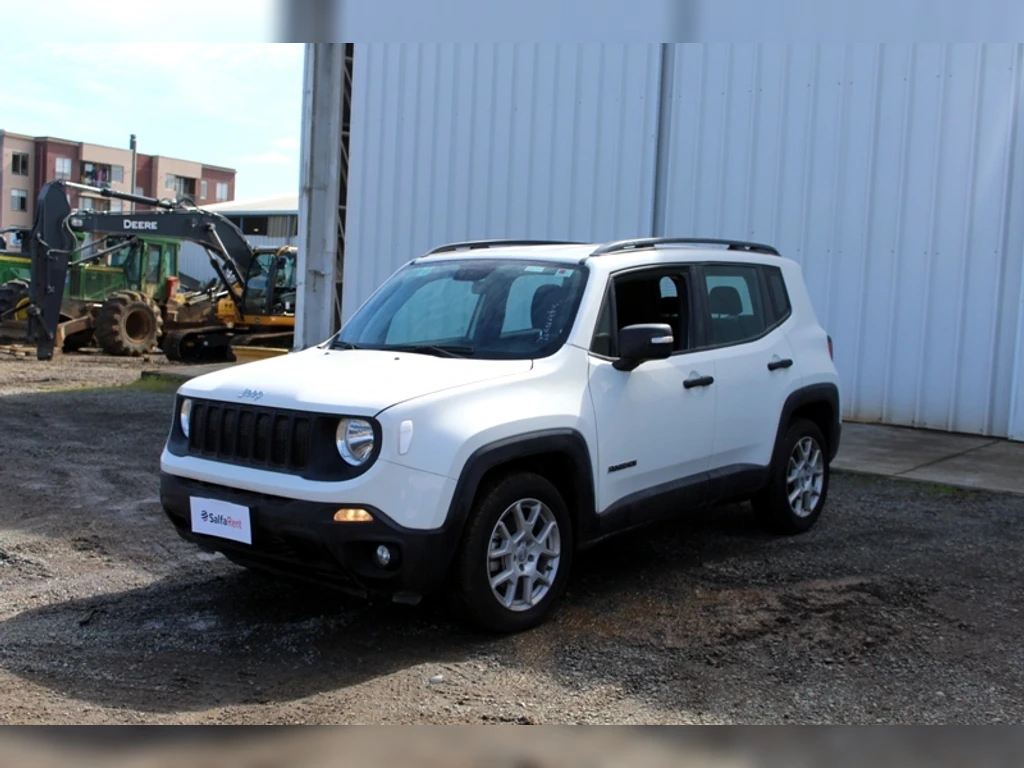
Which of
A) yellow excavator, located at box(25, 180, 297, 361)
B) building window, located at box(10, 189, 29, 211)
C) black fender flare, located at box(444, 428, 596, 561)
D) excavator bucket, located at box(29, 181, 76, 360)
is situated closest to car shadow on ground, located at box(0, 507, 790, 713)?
black fender flare, located at box(444, 428, 596, 561)

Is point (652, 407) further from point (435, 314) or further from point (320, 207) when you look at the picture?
point (320, 207)

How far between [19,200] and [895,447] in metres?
74.7

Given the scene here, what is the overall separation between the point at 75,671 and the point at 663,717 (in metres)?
2.43

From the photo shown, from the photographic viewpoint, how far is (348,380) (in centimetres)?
471

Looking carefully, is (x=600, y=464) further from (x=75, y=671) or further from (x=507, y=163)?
(x=507, y=163)

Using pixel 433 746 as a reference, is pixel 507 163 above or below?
above

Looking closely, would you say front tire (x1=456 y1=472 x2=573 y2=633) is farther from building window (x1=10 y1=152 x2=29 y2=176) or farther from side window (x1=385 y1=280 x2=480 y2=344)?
building window (x1=10 y1=152 x2=29 y2=176)

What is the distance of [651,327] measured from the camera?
5.16 m

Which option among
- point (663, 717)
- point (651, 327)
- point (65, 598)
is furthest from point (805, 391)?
point (65, 598)

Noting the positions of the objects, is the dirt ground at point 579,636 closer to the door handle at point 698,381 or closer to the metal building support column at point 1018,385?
the door handle at point 698,381

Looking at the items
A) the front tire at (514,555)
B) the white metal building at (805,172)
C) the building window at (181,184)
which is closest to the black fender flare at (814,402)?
the front tire at (514,555)

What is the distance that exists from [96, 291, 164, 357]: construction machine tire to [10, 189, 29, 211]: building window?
5823 cm

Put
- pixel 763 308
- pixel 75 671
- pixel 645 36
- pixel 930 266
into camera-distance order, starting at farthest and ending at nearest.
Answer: pixel 930 266
pixel 763 308
pixel 75 671
pixel 645 36

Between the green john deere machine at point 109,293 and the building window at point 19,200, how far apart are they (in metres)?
54.8
